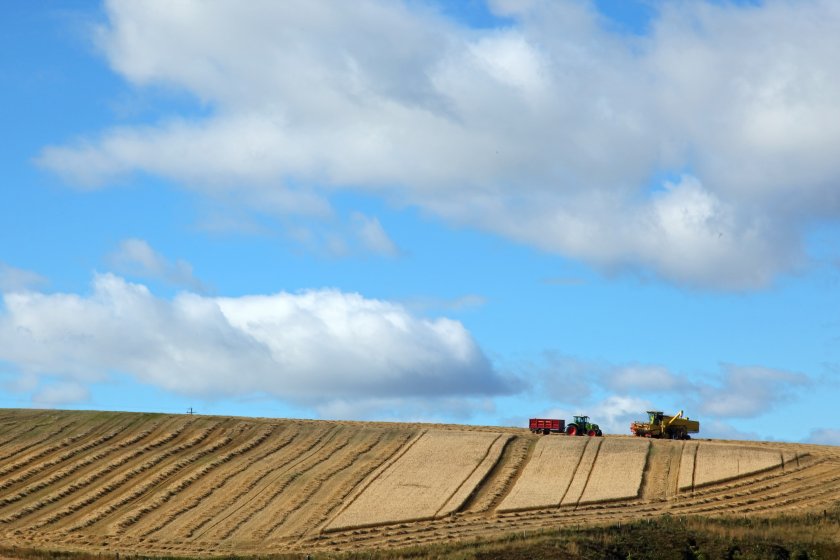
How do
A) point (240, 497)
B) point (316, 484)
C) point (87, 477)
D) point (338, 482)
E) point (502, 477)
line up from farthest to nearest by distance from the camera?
point (87, 477), point (502, 477), point (338, 482), point (316, 484), point (240, 497)

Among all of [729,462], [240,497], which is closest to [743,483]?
[729,462]

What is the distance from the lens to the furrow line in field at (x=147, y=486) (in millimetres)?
61125

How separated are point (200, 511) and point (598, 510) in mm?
19753

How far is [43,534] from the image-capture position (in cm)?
5925


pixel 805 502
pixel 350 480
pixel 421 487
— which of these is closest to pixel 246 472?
pixel 350 480

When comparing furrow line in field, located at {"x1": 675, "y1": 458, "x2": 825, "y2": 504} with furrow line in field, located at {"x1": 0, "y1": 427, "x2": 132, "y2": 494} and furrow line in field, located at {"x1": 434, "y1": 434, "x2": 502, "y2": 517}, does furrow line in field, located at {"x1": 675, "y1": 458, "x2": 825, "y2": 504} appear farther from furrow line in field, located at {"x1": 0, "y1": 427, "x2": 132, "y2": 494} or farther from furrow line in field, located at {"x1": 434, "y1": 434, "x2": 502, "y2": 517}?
furrow line in field, located at {"x1": 0, "y1": 427, "x2": 132, "y2": 494}

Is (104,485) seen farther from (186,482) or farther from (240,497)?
(240,497)

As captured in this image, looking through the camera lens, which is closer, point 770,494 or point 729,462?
point 770,494

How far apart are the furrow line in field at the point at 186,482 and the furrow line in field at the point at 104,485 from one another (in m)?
3.01

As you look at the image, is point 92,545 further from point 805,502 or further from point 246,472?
point 805,502

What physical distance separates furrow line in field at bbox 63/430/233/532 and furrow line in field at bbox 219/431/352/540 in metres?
5.98

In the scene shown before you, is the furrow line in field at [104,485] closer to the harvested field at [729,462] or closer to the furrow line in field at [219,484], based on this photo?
the furrow line in field at [219,484]

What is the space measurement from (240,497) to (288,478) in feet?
12.4

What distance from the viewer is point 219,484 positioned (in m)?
67.3
